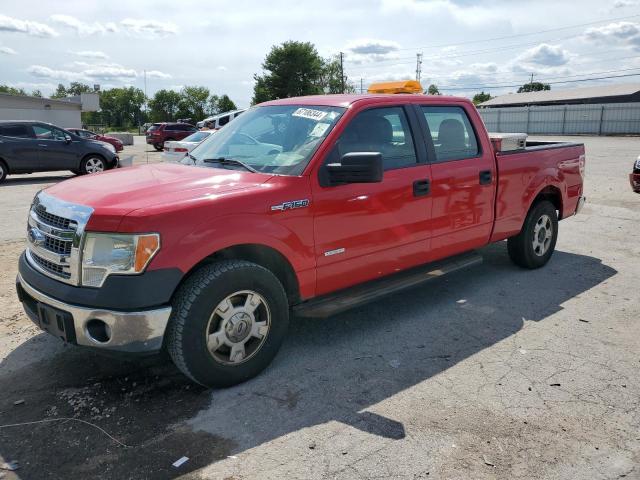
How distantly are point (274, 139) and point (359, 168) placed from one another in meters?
0.92

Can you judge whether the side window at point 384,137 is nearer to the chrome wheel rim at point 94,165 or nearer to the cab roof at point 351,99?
the cab roof at point 351,99

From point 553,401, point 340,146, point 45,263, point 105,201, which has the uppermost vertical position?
point 340,146

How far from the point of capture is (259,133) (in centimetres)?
436

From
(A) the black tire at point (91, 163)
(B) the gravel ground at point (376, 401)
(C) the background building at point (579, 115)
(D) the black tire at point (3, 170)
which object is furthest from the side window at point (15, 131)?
(C) the background building at point (579, 115)

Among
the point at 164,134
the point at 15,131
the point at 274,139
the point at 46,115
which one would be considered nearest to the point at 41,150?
the point at 15,131

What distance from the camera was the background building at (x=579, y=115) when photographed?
39.2 meters

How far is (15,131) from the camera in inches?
575

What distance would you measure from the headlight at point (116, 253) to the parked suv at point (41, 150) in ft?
43.9

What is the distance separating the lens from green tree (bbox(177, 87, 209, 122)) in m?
92.0

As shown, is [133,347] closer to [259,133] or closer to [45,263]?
[45,263]

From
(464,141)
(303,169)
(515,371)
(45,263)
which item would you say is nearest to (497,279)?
(464,141)

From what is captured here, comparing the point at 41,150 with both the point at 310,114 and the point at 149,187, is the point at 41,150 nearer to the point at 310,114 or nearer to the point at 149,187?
the point at 310,114

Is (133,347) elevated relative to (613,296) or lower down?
elevated

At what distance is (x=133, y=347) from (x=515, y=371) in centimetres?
253
